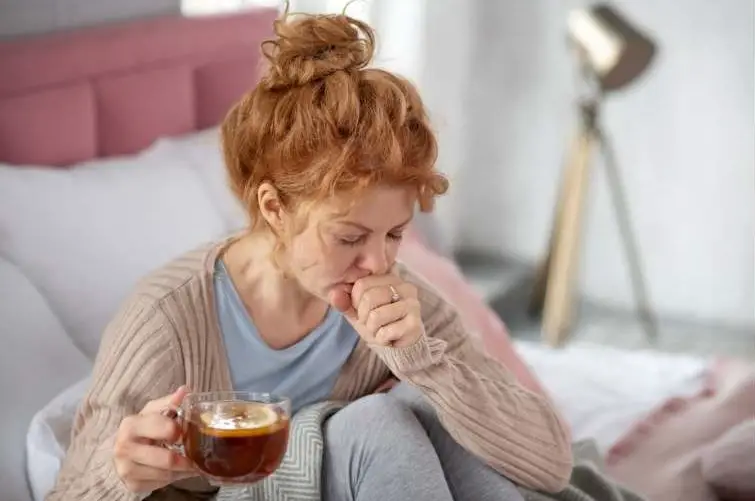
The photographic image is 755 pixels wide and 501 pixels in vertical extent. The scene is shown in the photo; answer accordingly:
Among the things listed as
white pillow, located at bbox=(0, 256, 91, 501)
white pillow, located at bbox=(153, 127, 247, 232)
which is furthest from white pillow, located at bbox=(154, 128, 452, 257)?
white pillow, located at bbox=(0, 256, 91, 501)

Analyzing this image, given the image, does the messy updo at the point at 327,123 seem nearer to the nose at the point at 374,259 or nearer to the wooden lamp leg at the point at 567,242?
the nose at the point at 374,259

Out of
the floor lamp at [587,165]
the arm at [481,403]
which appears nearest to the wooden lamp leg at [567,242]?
the floor lamp at [587,165]

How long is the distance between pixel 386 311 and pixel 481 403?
0.75ft

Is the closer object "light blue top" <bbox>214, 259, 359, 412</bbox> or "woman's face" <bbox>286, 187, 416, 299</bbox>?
"woman's face" <bbox>286, 187, 416, 299</bbox>

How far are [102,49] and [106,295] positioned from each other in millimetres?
511

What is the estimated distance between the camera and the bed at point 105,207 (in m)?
1.73

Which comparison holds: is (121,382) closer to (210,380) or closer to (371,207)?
(210,380)

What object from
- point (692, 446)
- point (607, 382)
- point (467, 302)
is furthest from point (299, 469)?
point (607, 382)

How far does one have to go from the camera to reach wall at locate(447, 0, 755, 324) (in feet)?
12.3

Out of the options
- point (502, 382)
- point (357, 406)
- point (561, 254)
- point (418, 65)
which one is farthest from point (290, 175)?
point (561, 254)

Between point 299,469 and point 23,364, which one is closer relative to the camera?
point 299,469

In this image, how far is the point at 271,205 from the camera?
1531 millimetres

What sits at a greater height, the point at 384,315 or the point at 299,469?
the point at 384,315

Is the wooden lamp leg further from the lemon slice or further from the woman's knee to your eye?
the lemon slice
